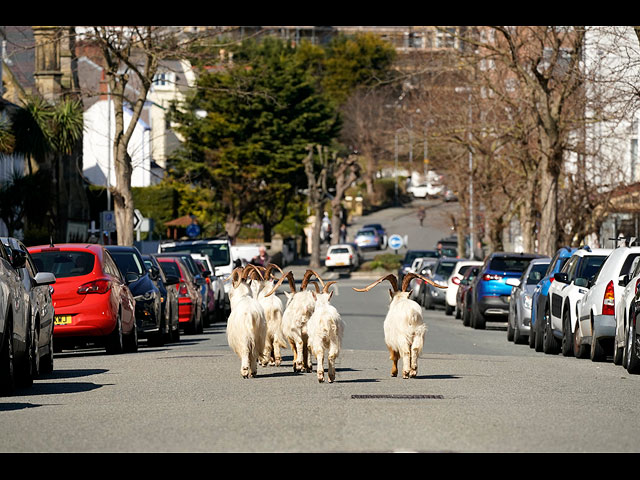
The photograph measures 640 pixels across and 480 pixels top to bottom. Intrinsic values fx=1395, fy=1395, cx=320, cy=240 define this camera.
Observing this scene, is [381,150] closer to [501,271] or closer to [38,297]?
[501,271]

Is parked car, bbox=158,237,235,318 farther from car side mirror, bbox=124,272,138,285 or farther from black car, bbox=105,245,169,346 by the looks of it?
car side mirror, bbox=124,272,138,285

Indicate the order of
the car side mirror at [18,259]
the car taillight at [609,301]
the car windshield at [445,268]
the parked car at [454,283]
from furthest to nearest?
the car windshield at [445,268], the parked car at [454,283], the car taillight at [609,301], the car side mirror at [18,259]

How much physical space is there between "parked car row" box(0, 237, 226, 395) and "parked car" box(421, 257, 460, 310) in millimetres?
12931

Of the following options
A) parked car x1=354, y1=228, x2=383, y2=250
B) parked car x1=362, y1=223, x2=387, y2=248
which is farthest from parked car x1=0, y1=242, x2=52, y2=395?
parked car x1=362, y1=223, x2=387, y2=248

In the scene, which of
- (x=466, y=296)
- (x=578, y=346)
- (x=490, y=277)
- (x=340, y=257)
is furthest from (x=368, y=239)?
(x=578, y=346)

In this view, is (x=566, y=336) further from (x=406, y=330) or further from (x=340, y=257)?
(x=340, y=257)

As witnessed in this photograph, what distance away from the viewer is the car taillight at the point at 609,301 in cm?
1984

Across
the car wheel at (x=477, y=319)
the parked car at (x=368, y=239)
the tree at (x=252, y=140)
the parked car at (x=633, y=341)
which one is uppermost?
the tree at (x=252, y=140)

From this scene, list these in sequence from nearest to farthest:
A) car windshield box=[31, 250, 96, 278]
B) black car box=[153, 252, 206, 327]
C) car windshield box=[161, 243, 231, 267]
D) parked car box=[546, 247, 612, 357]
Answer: car windshield box=[31, 250, 96, 278], parked car box=[546, 247, 612, 357], black car box=[153, 252, 206, 327], car windshield box=[161, 243, 231, 267]

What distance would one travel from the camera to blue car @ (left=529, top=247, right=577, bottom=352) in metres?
24.1

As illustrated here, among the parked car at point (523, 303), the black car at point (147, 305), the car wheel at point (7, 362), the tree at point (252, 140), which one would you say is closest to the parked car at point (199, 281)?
the black car at point (147, 305)

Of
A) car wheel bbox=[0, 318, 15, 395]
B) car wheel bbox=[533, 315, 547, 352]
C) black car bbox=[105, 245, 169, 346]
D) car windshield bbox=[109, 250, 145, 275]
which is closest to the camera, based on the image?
car wheel bbox=[0, 318, 15, 395]

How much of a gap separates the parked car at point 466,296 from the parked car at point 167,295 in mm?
9187

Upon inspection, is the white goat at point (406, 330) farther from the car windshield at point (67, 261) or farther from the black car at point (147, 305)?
the black car at point (147, 305)
